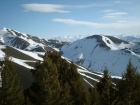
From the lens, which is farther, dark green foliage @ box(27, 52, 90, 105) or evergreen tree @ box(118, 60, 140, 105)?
evergreen tree @ box(118, 60, 140, 105)

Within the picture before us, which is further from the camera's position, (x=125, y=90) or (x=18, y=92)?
(x=125, y=90)

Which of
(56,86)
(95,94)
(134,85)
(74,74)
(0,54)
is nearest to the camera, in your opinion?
(56,86)

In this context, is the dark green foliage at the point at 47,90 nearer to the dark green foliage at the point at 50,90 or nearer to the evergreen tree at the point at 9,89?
the dark green foliage at the point at 50,90

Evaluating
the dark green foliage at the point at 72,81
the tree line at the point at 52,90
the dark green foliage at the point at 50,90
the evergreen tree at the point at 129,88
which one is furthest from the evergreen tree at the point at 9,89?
the evergreen tree at the point at 129,88

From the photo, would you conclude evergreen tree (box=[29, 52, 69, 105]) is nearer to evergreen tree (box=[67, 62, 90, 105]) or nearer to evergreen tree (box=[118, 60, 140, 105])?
evergreen tree (box=[67, 62, 90, 105])

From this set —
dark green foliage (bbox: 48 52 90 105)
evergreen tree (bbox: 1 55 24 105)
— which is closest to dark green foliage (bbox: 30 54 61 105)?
evergreen tree (bbox: 1 55 24 105)

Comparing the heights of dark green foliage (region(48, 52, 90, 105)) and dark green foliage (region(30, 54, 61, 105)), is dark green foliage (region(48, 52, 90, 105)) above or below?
below

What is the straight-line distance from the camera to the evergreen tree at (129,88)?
1173 inches

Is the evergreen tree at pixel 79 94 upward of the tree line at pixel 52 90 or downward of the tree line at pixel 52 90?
downward

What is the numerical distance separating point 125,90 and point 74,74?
46.6 feet

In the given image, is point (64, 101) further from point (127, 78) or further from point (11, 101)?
point (127, 78)

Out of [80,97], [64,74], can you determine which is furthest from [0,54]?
[80,97]

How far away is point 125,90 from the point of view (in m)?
30.4

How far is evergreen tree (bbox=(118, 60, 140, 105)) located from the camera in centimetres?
2978
